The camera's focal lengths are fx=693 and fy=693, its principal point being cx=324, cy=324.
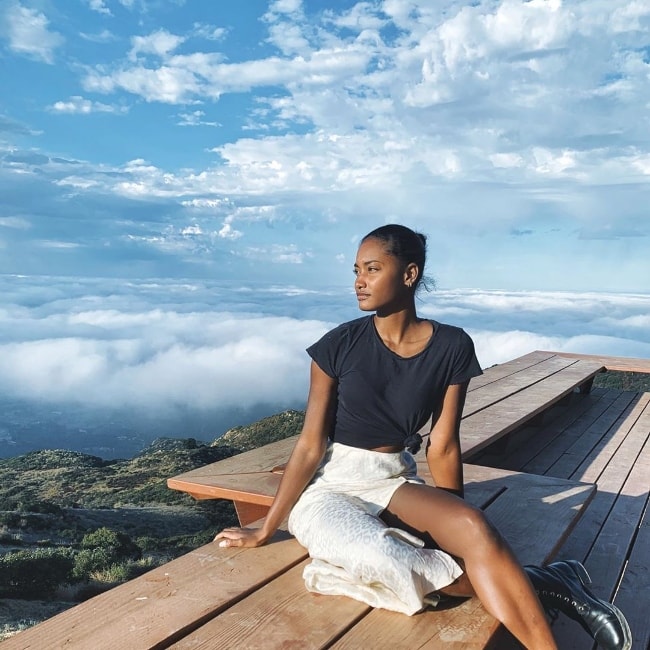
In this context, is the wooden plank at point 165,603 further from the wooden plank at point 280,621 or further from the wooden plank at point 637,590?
the wooden plank at point 637,590

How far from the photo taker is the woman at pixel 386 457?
2.13m

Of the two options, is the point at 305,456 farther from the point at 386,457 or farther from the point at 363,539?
the point at 363,539

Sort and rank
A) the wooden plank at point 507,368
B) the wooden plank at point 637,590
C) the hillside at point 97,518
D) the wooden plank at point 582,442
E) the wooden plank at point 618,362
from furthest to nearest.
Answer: the hillside at point 97,518
the wooden plank at point 618,362
the wooden plank at point 507,368
the wooden plank at point 582,442
the wooden plank at point 637,590

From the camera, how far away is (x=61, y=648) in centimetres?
181

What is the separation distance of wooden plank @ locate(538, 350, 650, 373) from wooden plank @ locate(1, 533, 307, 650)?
23.8ft

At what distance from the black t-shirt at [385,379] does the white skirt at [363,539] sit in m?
0.08

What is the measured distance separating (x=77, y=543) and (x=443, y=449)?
1050 centimetres

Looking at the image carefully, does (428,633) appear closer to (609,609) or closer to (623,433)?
(609,609)

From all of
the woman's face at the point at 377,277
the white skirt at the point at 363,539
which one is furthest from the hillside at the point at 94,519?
the woman's face at the point at 377,277

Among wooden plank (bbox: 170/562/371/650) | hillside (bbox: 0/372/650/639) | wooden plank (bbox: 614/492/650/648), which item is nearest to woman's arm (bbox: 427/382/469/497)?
wooden plank (bbox: 170/562/371/650)

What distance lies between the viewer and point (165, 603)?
6.77 ft

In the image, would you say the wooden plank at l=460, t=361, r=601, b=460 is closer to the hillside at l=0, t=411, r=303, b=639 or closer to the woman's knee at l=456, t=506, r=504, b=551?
the woman's knee at l=456, t=506, r=504, b=551

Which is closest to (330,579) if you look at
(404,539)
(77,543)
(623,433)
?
(404,539)

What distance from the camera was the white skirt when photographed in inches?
80.4
